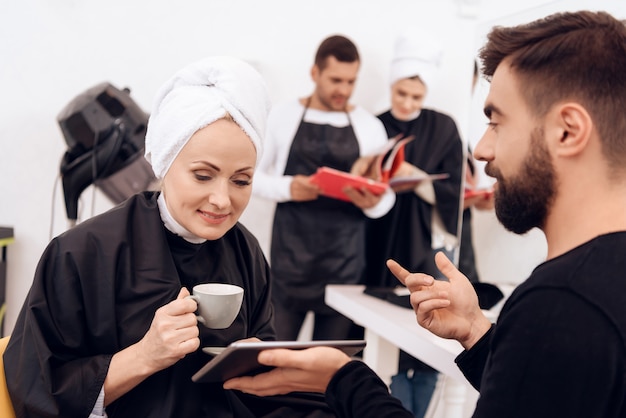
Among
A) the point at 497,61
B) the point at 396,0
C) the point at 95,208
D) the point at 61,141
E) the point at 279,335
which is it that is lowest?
the point at 279,335

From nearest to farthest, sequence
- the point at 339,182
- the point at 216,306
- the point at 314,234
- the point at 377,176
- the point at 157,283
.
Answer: the point at 216,306 → the point at 157,283 → the point at 339,182 → the point at 377,176 → the point at 314,234

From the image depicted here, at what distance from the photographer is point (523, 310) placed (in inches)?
34.7

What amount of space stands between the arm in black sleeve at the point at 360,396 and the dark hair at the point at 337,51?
1.98 m

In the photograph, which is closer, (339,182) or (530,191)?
(530,191)

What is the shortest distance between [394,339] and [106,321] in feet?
3.05

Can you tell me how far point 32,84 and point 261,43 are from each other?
3.39 ft

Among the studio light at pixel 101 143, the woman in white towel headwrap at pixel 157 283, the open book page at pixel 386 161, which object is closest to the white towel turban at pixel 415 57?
the open book page at pixel 386 161

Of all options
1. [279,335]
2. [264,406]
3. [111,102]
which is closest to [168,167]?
[264,406]

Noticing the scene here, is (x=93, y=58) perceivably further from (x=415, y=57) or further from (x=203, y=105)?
(x=203, y=105)

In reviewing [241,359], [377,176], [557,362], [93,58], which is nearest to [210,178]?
[241,359]

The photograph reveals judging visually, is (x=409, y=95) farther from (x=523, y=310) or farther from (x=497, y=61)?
(x=523, y=310)

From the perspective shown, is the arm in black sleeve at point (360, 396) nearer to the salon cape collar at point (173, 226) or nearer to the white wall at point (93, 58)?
the salon cape collar at point (173, 226)

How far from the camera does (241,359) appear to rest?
38.1 inches

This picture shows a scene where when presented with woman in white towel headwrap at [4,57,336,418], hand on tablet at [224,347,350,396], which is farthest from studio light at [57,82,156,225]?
hand on tablet at [224,347,350,396]
